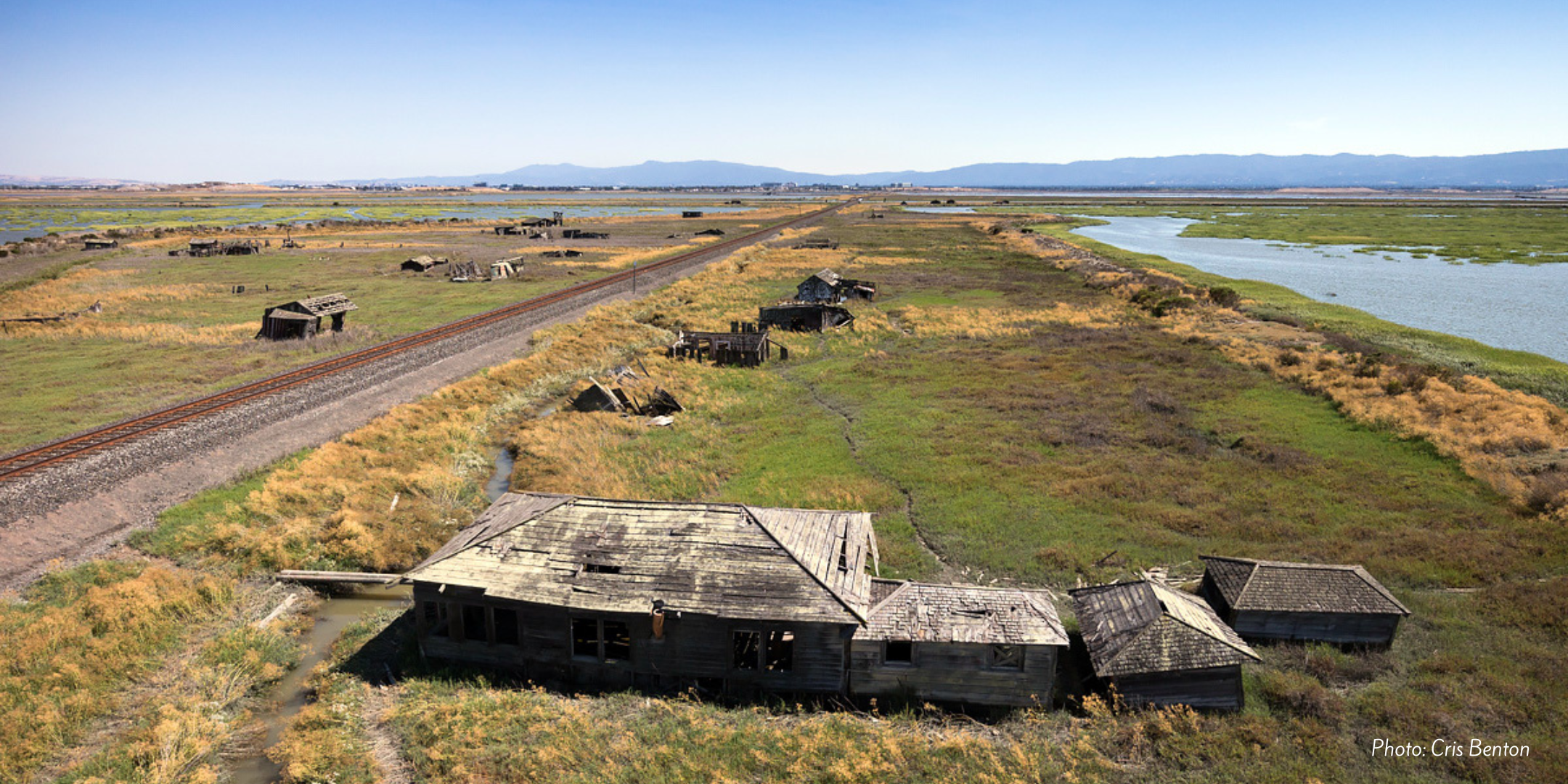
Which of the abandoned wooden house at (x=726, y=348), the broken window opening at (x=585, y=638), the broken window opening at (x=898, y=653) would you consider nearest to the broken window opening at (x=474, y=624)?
the broken window opening at (x=585, y=638)

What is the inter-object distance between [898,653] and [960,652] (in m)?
1.41

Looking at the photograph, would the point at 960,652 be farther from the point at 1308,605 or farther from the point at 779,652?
the point at 1308,605

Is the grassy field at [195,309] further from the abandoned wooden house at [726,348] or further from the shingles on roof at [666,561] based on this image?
the shingles on roof at [666,561]

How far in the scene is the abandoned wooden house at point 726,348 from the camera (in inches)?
1805

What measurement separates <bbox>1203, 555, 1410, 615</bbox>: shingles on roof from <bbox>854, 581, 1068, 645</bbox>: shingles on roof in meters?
5.52

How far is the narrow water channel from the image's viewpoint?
14180mm

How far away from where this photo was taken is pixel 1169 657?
1521 centimetres

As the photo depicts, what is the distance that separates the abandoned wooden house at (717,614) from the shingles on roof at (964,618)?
3cm

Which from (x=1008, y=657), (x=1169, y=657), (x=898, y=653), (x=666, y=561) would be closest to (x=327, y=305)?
(x=666, y=561)

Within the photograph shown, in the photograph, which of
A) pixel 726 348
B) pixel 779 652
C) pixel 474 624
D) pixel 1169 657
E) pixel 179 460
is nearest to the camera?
pixel 1169 657

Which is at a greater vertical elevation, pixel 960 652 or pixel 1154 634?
pixel 1154 634

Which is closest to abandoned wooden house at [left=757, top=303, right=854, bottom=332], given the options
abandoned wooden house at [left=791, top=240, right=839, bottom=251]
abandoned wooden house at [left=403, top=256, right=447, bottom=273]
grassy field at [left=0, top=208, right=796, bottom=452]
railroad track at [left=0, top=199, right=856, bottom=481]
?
railroad track at [left=0, top=199, right=856, bottom=481]

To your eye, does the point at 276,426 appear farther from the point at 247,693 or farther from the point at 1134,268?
the point at 1134,268

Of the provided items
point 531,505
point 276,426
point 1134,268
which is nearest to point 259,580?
point 531,505
